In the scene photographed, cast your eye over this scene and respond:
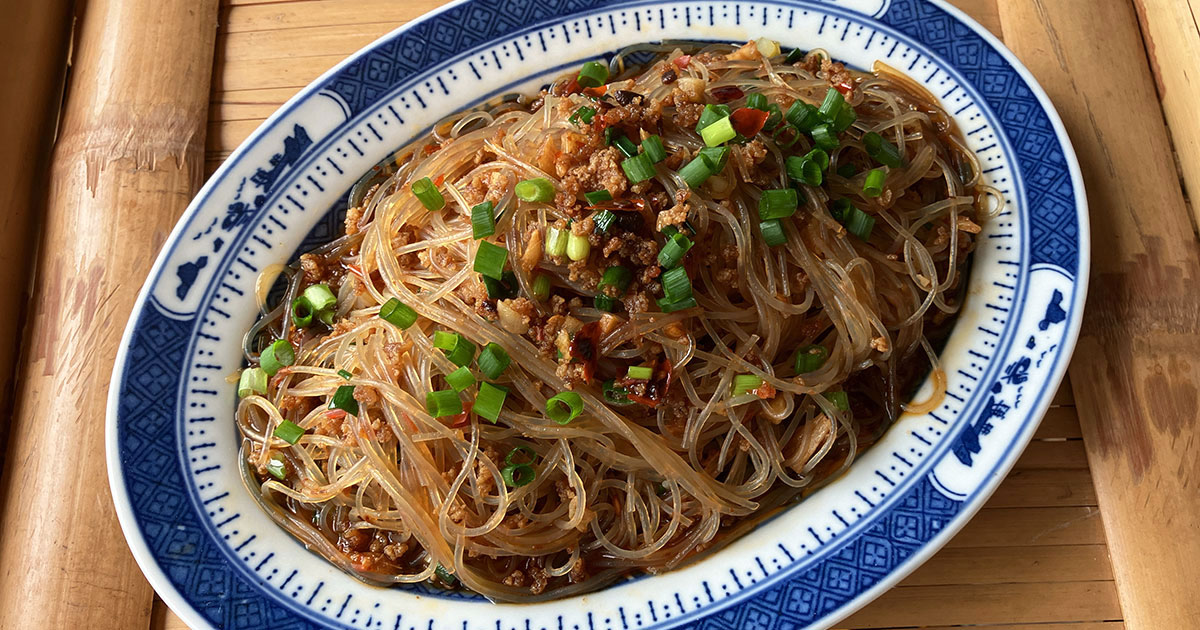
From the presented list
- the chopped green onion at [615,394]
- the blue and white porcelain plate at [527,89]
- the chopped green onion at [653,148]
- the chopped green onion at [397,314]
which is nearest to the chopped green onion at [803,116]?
the chopped green onion at [653,148]

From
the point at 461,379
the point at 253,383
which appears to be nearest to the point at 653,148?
the point at 461,379

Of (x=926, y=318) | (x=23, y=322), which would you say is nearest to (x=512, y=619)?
(x=926, y=318)

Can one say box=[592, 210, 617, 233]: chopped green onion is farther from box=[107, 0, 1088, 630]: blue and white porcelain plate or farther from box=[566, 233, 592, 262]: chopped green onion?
box=[107, 0, 1088, 630]: blue and white porcelain plate

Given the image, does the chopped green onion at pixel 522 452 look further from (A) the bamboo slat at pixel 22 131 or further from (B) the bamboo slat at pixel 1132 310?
(A) the bamboo slat at pixel 22 131

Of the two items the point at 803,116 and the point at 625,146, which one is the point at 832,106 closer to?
the point at 803,116

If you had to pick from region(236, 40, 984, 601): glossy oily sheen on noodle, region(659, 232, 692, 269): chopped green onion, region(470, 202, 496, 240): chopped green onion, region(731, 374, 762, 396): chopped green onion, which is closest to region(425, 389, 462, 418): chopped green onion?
region(236, 40, 984, 601): glossy oily sheen on noodle

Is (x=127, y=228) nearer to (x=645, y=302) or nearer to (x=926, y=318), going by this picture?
(x=645, y=302)
